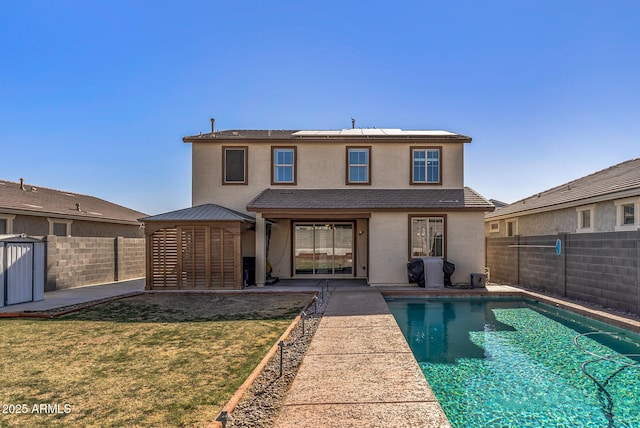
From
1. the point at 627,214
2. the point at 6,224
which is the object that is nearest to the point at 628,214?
the point at 627,214

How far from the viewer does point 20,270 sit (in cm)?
1093

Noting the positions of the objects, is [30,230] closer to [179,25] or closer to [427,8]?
[179,25]

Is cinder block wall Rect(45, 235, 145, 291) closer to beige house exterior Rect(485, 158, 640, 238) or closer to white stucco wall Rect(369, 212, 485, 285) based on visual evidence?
white stucco wall Rect(369, 212, 485, 285)

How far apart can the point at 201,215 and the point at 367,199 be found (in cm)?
655

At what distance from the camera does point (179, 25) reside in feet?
40.1

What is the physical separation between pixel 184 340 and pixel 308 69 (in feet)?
36.5

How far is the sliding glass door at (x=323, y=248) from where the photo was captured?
53.3ft

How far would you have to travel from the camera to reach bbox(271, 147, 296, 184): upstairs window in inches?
608

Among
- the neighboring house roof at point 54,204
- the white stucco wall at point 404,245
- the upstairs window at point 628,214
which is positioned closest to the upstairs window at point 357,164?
the white stucco wall at point 404,245

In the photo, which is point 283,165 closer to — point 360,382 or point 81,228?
point 81,228

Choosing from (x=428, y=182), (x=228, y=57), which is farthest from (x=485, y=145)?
(x=228, y=57)

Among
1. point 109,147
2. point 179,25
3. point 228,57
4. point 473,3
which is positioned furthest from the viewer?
point 109,147

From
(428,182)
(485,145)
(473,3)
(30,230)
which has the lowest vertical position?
(30,230)

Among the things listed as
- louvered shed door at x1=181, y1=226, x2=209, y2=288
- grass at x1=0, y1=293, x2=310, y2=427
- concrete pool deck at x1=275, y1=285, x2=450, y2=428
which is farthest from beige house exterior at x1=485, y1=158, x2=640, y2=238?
louvered shed door at x1=181, y1=226, x2=209, y2=288
